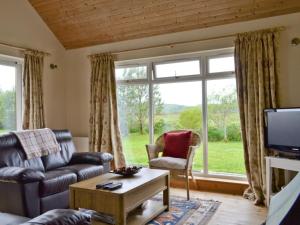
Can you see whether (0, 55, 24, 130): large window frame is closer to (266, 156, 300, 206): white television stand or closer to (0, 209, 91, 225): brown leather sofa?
(0, 209, 91, 225): brown leather sofa

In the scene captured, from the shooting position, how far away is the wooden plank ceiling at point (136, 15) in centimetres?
380

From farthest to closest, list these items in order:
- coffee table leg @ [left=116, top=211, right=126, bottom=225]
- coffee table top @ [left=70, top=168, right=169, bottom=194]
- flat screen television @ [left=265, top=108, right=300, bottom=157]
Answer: flat screen television @ [left=265, top=108, right=300, bottom=157] → coffee table top @ [left=70, top=168, right=169, bottom=194] → coffee table leg @ [left=116, top=211, right=126, bottom=225]

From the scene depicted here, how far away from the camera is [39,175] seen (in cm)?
293

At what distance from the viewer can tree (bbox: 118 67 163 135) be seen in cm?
494

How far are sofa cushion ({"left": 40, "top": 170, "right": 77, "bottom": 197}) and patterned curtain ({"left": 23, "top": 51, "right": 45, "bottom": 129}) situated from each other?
165 cm

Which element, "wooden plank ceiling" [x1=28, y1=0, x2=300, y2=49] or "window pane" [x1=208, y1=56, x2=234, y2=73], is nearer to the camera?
"wooden plank ceiling" [x1=28, y1=0, x2=300, y2=49]

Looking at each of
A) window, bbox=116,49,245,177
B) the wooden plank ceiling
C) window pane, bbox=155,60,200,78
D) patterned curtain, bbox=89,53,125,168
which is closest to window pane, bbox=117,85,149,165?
window, bbox=116,49,245,177

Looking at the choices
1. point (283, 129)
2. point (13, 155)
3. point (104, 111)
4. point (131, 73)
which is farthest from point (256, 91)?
point (13, 155)

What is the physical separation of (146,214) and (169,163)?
0.95 metres

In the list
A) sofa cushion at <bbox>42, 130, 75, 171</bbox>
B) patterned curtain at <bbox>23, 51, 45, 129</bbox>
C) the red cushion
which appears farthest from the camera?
patterned curtain at <bbox>23, 51, 45, 129</bbox>

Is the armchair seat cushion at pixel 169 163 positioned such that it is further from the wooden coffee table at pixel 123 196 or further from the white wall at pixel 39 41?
the white wall at pixel 39 41

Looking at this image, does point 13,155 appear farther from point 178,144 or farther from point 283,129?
point 283,129

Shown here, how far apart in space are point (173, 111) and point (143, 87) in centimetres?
72

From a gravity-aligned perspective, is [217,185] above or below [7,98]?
below
